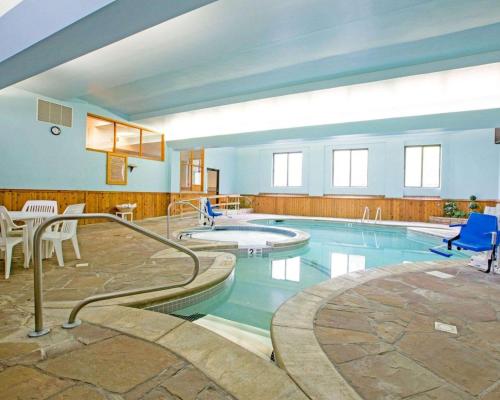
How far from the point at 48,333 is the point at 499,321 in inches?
129

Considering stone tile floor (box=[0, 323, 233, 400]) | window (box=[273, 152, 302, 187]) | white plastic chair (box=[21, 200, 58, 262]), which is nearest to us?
stone tile floor (box=[0, 323, 233, 400])

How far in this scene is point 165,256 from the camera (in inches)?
164

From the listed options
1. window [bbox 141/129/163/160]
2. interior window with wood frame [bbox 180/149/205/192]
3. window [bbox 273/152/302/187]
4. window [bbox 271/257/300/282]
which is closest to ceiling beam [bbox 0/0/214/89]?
window [bbox 271/257/300/282]

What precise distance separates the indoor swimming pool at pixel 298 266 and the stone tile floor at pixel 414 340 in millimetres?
814

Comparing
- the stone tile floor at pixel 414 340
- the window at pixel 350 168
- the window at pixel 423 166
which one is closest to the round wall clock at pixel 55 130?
the stone tile floor at pixel 414 340

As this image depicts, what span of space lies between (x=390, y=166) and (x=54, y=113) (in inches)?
431

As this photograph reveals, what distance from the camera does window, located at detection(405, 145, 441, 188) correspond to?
34.7 ft

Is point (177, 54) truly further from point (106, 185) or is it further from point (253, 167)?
point (253, 167)

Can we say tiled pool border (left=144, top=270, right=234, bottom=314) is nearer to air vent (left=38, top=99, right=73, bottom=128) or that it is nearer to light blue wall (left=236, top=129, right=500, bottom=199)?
air vent (left=38, top=99, right=73, bottom=128)

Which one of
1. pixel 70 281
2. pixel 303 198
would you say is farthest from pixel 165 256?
pixel 303 198

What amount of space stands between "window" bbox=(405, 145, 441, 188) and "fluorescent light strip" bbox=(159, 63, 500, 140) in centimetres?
504

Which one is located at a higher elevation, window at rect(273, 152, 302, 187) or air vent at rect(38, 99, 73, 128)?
air vent at rect(38, 99, 73, 128)

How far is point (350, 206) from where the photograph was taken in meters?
11.6

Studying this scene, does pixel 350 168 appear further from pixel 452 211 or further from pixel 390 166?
pixel 452 211
